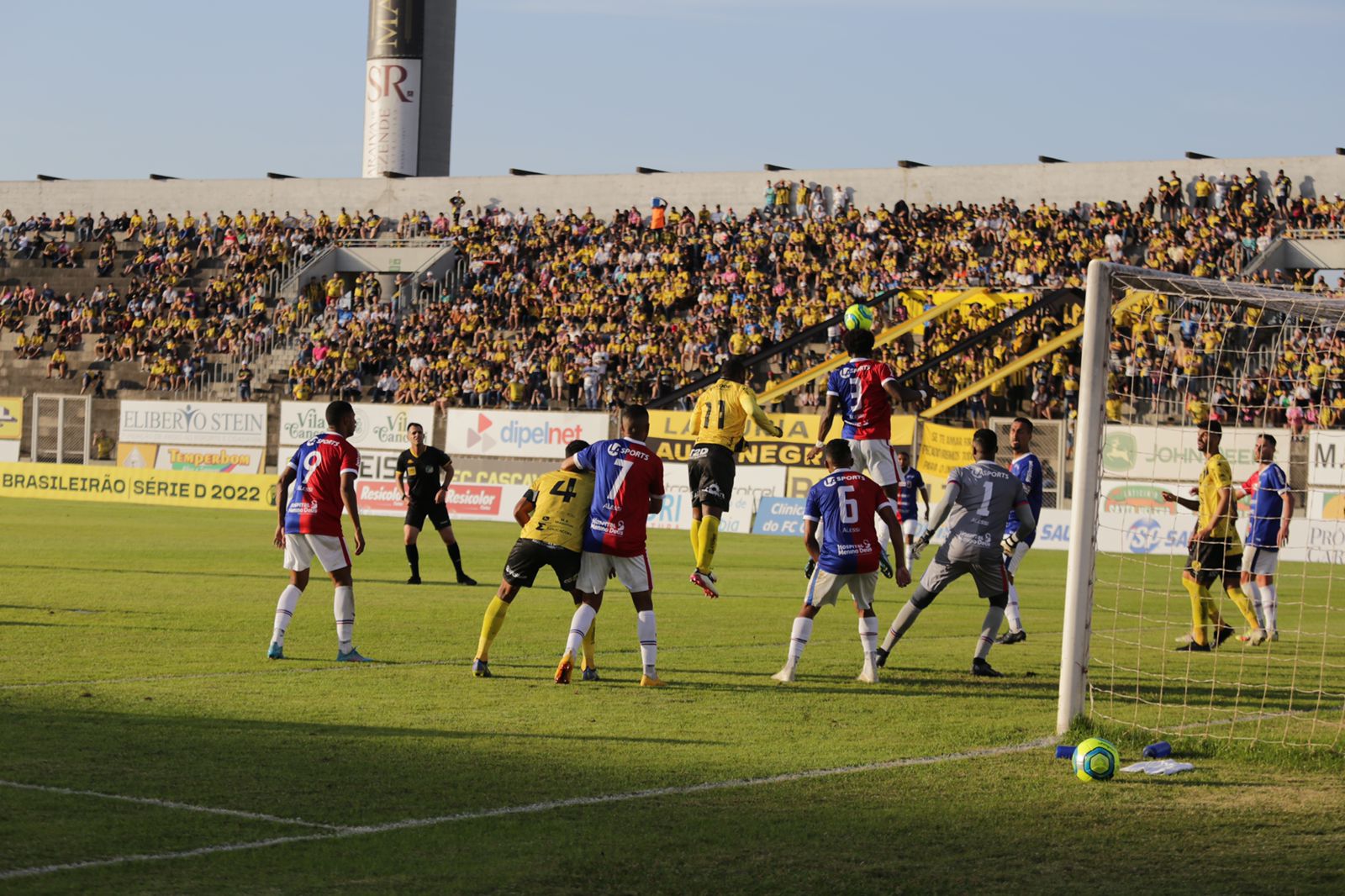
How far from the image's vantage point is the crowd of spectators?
45812mm

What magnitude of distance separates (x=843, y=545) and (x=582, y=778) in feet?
14.8

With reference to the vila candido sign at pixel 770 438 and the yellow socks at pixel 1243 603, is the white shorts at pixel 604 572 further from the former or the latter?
the vila candido sign at pixel 770 438

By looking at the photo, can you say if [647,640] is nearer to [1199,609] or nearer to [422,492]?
[1199,609]

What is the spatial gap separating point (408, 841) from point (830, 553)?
6135mm

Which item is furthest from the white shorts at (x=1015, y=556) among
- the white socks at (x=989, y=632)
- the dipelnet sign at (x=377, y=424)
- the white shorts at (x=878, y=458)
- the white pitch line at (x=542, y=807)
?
the dipelnet sign at (x=377, y=424)

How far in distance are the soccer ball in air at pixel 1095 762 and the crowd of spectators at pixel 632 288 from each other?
93.1ft

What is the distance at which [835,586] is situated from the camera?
13.0m

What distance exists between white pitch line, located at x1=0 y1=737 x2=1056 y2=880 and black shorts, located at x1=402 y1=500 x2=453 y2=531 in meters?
12.9

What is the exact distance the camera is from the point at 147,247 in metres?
64.0

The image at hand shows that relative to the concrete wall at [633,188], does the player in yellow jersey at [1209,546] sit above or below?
below

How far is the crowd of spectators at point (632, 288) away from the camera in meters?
45.8

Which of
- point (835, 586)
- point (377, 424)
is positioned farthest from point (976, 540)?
point (377, 424)

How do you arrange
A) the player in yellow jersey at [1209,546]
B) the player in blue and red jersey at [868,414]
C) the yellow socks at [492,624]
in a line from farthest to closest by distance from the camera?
1. the player in yellow jersey at [1209,546]
2. the player in blue and red jersey at [868,414]
3. the yellow socks at [492,624]

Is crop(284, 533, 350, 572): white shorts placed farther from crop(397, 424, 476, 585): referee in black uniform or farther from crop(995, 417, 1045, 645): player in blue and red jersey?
crop(397, 424, 476, 585): referee in black uniform
